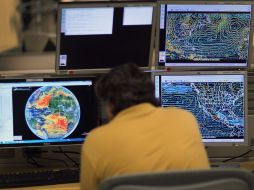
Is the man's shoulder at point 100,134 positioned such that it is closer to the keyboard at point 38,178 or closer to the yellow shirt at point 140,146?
the yellow shirt at point 140,146

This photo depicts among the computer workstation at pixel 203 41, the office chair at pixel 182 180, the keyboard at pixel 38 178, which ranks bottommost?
the keyboard at pixel 38 178

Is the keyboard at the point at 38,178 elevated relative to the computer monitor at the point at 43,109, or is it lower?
lower

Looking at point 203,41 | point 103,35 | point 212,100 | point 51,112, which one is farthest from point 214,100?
point 51,112

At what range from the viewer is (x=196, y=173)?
57.6 inches

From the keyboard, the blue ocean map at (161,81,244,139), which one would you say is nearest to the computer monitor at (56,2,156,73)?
the blue ocean map at (161,81,244,139)

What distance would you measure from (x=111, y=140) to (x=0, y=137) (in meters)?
0.88

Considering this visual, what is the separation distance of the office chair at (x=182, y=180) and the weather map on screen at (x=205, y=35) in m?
0.94

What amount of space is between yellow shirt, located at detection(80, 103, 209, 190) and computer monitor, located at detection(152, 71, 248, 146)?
0.68m

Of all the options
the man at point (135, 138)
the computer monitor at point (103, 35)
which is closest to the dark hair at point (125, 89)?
the man at point (135, 138)

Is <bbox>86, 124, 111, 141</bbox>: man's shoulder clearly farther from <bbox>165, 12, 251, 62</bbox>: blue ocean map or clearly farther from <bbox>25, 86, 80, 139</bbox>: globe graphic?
<bbox>165, 12, 251, 62</bbox>: blue ocean map

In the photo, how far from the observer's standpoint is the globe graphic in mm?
2279

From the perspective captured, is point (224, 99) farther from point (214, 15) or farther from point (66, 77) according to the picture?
point (66, 77)

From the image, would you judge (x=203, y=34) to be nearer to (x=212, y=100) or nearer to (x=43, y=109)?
(x=212, y=100)

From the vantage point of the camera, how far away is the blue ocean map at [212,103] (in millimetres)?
2355
